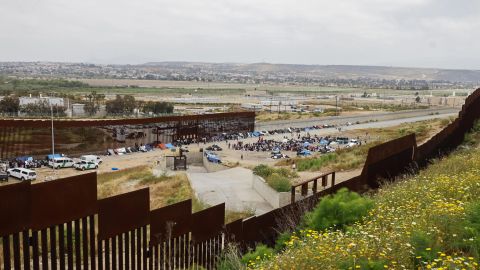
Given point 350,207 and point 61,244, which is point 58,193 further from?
point 350,207

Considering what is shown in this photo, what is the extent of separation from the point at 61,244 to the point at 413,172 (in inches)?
405

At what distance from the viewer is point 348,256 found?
5.20 meters

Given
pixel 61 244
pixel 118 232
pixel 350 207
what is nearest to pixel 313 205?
pixel 350 207

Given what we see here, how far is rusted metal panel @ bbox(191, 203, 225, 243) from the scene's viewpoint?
783 centimetres

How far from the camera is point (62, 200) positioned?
5.72m

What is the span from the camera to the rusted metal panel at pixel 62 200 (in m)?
5.46

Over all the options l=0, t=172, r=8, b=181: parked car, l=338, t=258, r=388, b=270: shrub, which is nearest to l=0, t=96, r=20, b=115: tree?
l=0, t=172, r=8, b=181: parked car

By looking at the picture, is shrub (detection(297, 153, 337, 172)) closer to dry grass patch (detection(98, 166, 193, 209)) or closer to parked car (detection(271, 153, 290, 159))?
dry grass patch (detection(98, 166, 193, 209))

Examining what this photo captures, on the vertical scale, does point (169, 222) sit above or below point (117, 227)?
below

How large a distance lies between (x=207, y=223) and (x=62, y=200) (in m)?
2.98

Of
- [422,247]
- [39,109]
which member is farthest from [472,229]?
[39,109]

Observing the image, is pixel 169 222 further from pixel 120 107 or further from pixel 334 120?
pixel 120 107

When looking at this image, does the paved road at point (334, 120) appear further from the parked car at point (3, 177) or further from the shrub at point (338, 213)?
the shrub at point (338, 213)

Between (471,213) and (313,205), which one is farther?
(313,205)
